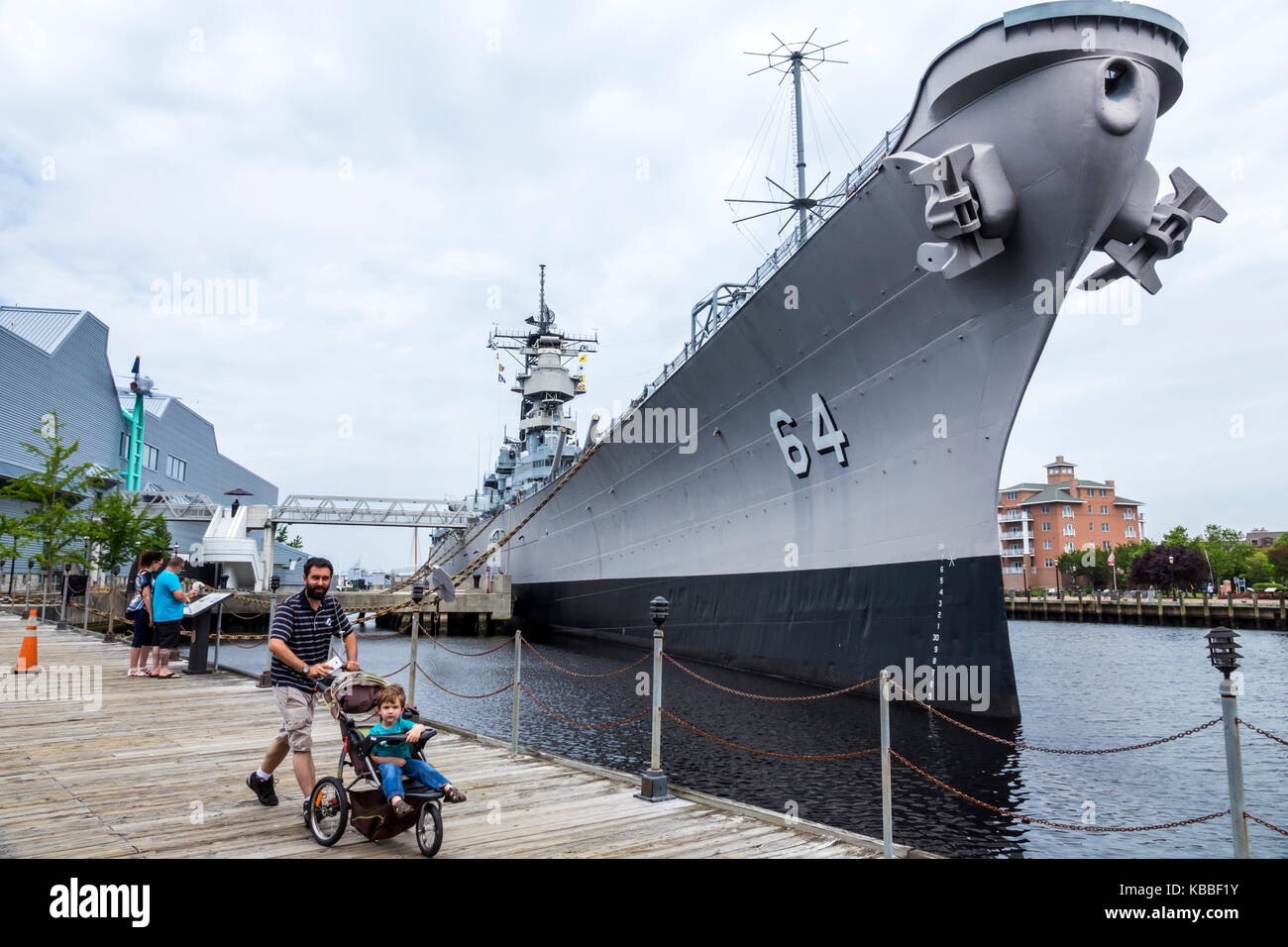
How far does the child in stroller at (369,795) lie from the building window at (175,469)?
61.6m

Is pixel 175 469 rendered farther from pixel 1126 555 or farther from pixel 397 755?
pixel 1126 555

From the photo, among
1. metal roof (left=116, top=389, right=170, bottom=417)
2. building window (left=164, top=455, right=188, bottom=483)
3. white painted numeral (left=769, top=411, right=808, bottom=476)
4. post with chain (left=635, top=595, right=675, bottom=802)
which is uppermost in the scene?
metal roof (left=116, top=389, right=170, bottom=417)

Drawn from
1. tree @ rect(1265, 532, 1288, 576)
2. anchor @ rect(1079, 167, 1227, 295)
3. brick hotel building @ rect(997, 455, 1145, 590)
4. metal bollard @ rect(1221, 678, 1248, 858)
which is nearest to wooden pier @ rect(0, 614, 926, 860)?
metal bollard @ rect(1221, 678, 1248, 858)

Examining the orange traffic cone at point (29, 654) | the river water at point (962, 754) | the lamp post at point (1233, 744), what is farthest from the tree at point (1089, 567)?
the orange traffic cone at point (29, 654)

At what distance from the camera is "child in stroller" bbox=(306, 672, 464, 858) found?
13.0 feet

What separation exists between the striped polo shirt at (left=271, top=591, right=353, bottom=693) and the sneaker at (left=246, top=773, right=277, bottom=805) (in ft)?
2.66

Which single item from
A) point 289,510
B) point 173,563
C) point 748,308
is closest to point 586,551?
point 748,308

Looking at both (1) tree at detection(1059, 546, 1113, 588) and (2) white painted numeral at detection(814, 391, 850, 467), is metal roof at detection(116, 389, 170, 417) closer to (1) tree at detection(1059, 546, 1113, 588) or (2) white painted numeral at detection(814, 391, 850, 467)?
(2) white painted numeral at detection(814, 391, 850, 467)

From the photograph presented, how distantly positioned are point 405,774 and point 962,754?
7.27 metres

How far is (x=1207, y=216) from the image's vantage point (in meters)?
9.12

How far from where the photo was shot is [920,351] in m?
10.5

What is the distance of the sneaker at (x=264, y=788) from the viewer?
483 cm

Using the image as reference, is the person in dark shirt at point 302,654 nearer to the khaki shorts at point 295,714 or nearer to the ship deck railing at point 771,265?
the khaki shorts at point 295,714

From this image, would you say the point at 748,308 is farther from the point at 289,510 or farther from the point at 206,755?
the point at 289,510
